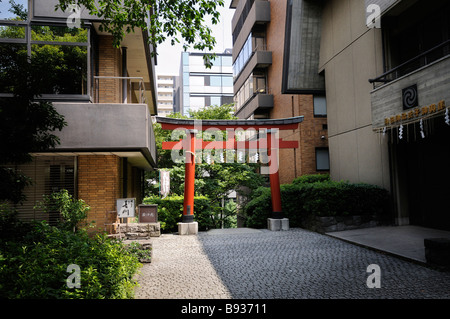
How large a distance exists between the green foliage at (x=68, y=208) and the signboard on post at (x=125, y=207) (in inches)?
37.2

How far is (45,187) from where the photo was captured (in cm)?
1083

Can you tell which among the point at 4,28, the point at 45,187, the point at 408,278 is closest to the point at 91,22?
the point at 4,28

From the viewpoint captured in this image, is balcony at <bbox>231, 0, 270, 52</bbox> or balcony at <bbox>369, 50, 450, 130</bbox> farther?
balcony at <bbox>231, 0, 270, 52</bbox>

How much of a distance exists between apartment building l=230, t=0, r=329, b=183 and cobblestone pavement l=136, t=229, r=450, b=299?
32.5 ft

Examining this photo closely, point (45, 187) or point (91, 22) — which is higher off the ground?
point (91, 22)

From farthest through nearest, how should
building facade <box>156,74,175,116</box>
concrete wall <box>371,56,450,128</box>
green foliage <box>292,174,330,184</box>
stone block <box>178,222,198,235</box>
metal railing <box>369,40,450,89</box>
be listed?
building facade <box>156,74,175,116</box>
green foliage <box>292,174,330,184</box>
stone block <box>178,222,198,235</box>
metal railing <box>369,40,450,89</box>
concrete wall <box>371,56,450,128</box>

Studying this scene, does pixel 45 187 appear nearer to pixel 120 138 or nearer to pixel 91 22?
pixel 120 138

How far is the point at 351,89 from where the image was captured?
1422cm

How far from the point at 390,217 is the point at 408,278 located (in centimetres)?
633

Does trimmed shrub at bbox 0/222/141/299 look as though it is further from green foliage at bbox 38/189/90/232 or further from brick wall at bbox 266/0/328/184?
brick wall at bbox 266/0/328/184

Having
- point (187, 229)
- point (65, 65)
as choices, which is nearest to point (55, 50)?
point (65, 65)

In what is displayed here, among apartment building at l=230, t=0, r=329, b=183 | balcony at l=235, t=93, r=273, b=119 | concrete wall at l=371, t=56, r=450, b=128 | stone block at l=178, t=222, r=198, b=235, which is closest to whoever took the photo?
concrete wall at l=371, t=56, r=450, b=128

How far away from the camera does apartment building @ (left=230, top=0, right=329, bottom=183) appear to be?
1723 centimetres

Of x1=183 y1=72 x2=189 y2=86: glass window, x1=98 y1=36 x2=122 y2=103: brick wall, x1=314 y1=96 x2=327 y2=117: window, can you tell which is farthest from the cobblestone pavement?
x1=183 y1=72 x2=189 y2=86: glass window
